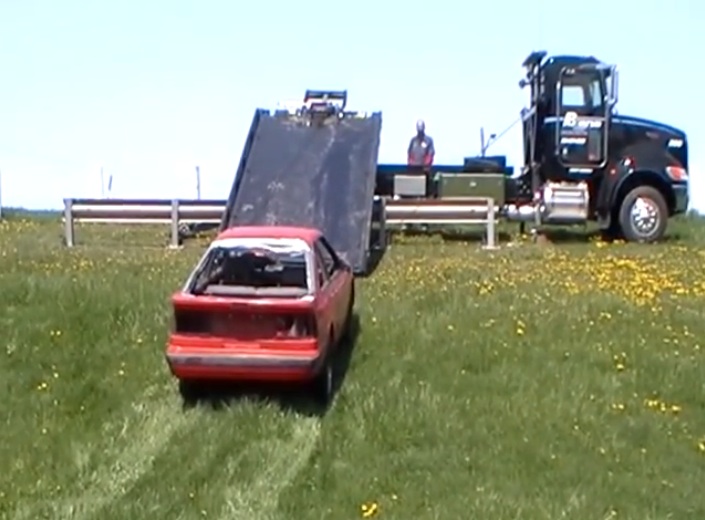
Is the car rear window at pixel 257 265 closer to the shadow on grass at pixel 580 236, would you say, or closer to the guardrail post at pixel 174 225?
the guardrail post at pixel 174 225

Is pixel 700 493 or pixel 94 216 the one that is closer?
pixel 700 493

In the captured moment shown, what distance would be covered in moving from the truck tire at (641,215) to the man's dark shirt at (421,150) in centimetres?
531

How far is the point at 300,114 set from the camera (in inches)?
939

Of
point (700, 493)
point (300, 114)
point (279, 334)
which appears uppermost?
point (300, 114)

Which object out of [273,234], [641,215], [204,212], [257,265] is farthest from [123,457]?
[641,215]

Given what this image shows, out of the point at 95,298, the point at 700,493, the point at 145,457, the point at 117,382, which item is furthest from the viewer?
the point at 95,298

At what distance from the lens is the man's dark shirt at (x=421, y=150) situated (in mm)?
28758

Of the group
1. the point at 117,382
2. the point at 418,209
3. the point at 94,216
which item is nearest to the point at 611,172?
the point at 418,209

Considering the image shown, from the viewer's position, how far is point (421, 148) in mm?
29094

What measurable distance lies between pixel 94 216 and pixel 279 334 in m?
12.0

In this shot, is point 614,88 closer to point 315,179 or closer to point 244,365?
point 315,179

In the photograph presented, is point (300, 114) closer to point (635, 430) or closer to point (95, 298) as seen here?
point (95, 298)

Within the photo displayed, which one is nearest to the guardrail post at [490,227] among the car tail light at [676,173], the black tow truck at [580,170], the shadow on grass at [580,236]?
the shadow on grass at [580,236]

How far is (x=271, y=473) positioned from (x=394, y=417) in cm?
133
